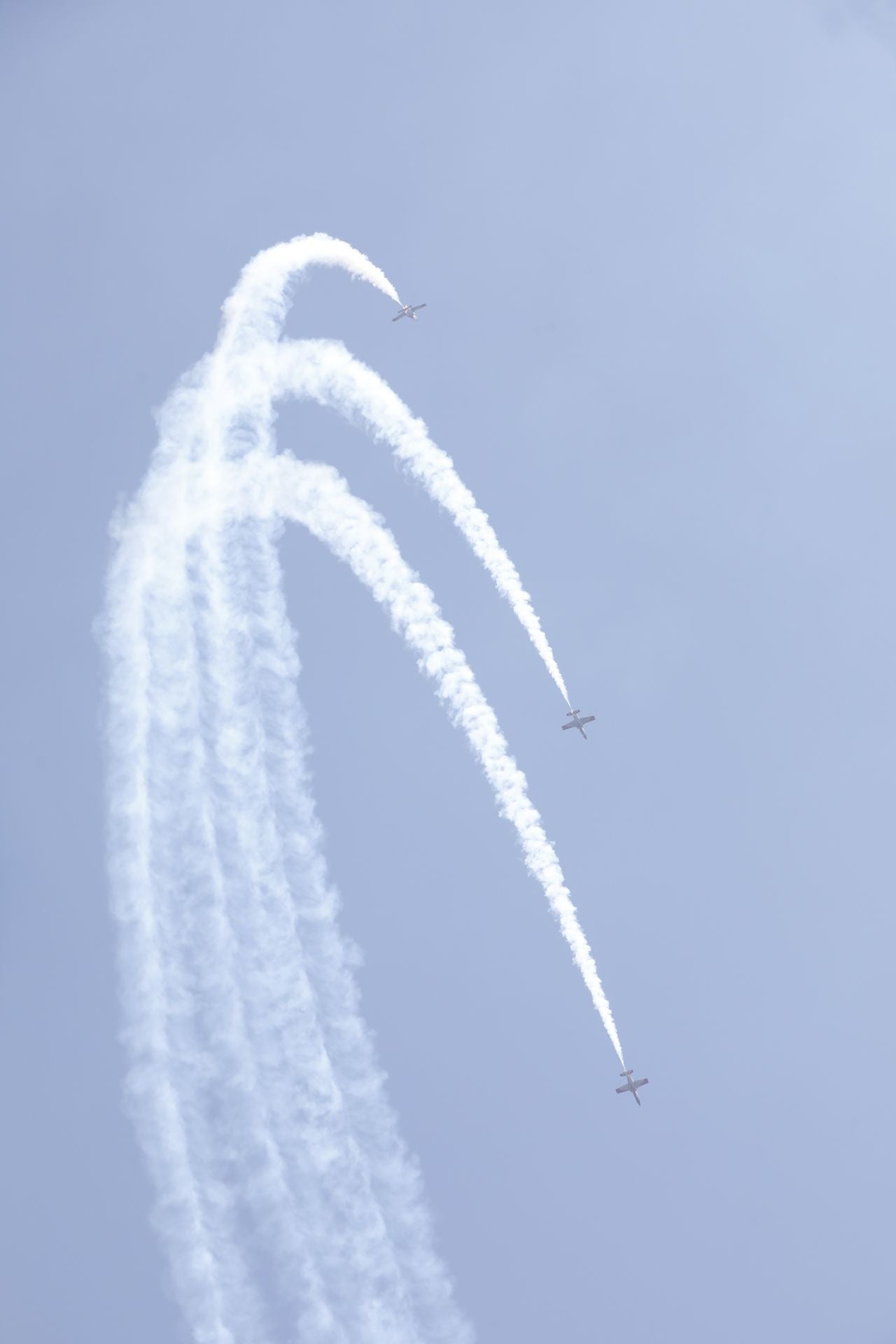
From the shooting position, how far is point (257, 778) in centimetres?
3500

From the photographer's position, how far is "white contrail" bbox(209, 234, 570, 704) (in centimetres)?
3666

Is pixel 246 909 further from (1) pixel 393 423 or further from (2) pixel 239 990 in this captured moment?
(1) pixel 393 423

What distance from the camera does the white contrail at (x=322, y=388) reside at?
36656mm

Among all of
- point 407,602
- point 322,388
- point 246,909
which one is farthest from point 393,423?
point 246,909

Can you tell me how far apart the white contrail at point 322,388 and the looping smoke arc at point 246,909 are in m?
0.13

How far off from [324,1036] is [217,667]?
1040cm

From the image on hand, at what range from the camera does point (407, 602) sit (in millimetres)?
36750

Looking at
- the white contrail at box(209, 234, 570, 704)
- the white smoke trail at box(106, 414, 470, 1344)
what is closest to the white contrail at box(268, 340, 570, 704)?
the white contrail at box(209, 234, 570, 704)

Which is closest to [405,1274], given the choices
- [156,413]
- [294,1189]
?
[294,1189]

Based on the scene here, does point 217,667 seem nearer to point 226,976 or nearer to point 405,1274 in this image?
point 226,976

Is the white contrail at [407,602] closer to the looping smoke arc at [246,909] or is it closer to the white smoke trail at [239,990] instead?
the looping smoke arc at [246,909]

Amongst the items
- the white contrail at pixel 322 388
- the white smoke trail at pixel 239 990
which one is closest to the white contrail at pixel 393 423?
the white contrail at pixel 322 388

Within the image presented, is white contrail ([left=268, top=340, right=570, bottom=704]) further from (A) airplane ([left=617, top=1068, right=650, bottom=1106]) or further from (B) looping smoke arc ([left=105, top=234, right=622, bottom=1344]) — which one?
(A) airplane ([left=617, top=1068, right=650, bottom=1106])

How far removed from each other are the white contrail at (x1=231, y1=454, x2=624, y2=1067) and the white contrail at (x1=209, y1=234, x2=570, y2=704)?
1872 mm
